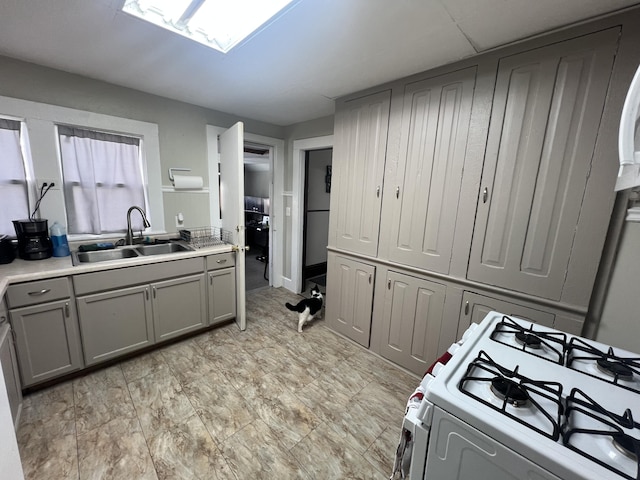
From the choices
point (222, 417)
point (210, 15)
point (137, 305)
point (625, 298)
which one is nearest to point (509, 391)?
point (625, 298)

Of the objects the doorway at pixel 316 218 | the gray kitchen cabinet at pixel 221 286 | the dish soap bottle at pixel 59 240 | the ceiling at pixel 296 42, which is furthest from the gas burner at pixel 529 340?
the dish soap bottle at pixel 59 240

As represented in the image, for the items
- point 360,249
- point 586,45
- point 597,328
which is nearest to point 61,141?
point 360,249

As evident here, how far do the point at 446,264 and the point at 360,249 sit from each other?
30.0 inches

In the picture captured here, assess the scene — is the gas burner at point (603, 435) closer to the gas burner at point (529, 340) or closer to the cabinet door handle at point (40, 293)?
the gas burner at point (529, 340)

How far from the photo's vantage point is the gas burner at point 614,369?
801mm

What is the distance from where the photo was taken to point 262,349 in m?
2.39

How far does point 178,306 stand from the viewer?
2320mm

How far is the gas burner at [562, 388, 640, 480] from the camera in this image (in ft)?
1.82

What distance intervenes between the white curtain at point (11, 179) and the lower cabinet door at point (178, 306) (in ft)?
3.71

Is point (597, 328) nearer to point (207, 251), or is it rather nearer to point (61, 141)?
point (207, 251)

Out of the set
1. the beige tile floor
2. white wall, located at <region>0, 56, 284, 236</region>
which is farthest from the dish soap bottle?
the beige tile floor

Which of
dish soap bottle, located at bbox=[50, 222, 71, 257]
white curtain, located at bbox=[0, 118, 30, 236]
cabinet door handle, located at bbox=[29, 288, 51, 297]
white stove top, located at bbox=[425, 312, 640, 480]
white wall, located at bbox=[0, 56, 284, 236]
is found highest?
white wall, located at bbox=[0, 56, 284, 236]

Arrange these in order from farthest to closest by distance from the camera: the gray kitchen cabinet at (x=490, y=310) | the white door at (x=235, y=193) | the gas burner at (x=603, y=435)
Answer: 1. the white door at (x=235, y=193)
2. the gray kitchen cabinet at (x=490, y=310)
3. the gas burner at (x=603, y=435)

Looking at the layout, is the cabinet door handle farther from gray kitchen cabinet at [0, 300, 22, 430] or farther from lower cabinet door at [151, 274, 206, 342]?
lower cabinet door at [151, 274, 206, 342]
